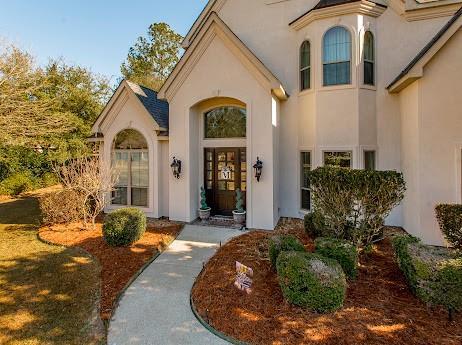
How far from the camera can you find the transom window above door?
10906mm

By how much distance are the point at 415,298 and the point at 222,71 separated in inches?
353

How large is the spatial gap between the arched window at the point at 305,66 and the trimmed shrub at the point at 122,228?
27.1ft

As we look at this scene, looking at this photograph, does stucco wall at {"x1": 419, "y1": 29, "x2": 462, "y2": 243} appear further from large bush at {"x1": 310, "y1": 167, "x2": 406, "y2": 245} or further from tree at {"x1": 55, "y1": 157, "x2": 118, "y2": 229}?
tree at {"x1": 55, "y1": 157, "x2": 118, "y2": 229}

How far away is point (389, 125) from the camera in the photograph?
33.7 feet

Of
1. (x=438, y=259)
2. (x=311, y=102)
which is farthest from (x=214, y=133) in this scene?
(x=438, y=259)

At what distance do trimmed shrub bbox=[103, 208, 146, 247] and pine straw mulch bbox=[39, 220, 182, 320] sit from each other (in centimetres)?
23

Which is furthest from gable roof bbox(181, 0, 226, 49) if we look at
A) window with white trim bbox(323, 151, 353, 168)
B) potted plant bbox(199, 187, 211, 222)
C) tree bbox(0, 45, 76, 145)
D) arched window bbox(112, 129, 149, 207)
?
tree bbox(0, 45, 76, 145)

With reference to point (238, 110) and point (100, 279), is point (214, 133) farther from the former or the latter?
point (100, 279)

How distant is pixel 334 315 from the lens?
4555mm

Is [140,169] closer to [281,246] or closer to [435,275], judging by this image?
[281,246]

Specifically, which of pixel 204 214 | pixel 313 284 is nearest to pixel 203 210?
pixel 204 214

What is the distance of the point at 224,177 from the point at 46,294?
7068 mm

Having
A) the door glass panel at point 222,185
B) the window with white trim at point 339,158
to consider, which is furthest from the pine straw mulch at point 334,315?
the door glass panel at point 222,185

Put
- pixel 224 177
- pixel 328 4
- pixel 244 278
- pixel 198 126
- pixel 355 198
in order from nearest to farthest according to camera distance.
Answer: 1. pixel 244 278
2. pixel 355 198
3. pixel 328 4
4. pixel 224 177
5. pixel 198 126
